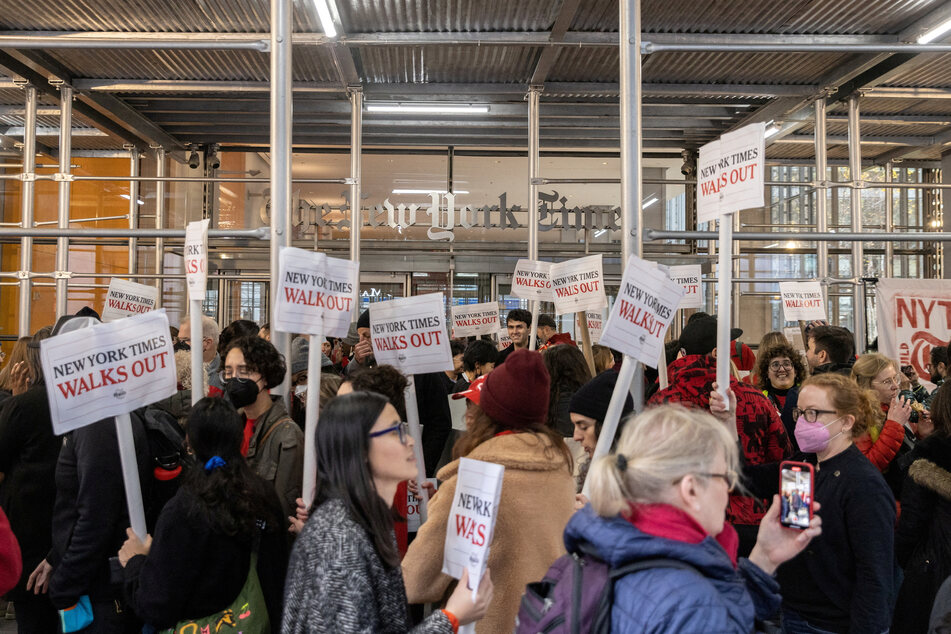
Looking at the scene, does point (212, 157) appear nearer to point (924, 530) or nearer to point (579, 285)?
point (579, 285)

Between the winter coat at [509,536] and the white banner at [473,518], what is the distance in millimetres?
152

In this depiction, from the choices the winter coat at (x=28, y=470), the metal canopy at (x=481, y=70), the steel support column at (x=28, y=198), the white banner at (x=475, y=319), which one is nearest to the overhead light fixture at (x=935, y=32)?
the metal canopy at (x=481, y=70)

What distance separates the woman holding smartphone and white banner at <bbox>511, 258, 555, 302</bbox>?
4648 mm

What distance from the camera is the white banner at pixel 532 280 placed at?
8000 mm

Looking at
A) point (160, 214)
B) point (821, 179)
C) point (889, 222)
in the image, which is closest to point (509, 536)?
point (821, 179)

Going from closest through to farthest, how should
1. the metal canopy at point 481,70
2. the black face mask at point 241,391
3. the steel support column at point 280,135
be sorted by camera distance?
the black face mask at point 241,391, the steel support column at point 280,135, the metal canopy at point 481,70

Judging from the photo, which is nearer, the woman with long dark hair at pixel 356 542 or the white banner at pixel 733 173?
the woman with long dark hair at pixel 356 542

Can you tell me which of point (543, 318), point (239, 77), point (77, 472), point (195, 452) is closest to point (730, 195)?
point (195, 452)

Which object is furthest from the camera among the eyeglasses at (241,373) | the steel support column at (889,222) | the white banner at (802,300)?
the steel support column at (889,222)

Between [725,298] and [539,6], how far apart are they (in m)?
4.72

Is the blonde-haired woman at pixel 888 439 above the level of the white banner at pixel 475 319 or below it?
below

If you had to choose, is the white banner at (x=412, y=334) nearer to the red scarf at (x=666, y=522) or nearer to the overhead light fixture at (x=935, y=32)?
the red scarf at (x=666, y=522)

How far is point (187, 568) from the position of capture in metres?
2.82

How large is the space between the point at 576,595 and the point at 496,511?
2.24 ft
